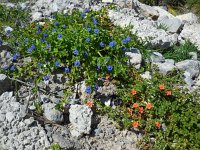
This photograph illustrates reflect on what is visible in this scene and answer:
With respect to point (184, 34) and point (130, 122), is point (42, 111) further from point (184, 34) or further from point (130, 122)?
point (184, 34)

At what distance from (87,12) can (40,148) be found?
2.28m

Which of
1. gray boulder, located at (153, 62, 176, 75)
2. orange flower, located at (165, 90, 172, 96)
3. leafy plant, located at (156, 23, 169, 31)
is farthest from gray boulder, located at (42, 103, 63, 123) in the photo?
leafy plant, located at (156, 23, 169, 31)

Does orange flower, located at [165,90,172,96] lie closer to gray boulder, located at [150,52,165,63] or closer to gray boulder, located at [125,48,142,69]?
gray boulder, located at [125,48,142,69]

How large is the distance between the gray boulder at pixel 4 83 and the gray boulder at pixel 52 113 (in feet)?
1.56

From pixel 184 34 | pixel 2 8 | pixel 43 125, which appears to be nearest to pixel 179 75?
pixel 184 34

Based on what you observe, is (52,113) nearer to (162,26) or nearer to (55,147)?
(55,147)

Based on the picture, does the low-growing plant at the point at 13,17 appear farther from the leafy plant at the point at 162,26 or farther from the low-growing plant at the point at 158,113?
the leafy plant at the point at 162,26

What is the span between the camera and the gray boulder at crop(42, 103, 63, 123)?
364 cm

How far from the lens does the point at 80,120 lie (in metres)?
3.63

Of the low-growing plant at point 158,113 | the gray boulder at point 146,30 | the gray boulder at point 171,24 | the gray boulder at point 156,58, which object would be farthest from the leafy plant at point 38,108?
the gray boulder at point 171,24

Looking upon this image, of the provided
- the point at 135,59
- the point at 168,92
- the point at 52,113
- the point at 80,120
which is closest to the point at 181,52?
the point at 135,59

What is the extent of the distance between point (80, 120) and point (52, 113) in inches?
11.7

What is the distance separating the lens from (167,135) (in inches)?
147

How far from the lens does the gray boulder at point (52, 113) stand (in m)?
3.64
